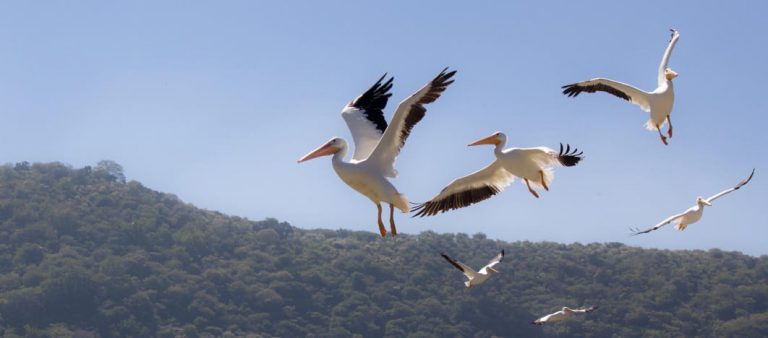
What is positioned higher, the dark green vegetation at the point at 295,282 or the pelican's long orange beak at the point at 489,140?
the dark green vegetation at the point at 295,282

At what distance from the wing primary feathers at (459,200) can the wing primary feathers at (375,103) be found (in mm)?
1355

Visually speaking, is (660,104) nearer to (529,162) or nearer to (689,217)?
(689,217)

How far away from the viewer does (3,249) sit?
6969cm

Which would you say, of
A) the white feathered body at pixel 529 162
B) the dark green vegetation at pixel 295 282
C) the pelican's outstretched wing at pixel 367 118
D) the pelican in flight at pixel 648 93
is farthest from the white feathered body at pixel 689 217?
the dark green vegetation at pixel 295 282

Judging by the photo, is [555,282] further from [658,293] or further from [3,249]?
[3,249]

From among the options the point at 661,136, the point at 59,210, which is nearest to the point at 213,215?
the point at 59,210

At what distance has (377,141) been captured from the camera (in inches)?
702

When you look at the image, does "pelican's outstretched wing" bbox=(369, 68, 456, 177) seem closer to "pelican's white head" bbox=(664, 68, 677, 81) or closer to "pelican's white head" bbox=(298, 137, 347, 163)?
"pelican's white head" bbox=(298, 137, 347, 163)

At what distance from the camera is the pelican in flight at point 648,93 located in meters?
19.5

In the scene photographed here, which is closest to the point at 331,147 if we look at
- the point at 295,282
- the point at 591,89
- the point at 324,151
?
the point at 324,151

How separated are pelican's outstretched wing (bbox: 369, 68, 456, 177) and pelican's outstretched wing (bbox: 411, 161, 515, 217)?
6.07 ft

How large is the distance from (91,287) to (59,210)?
1178 cm

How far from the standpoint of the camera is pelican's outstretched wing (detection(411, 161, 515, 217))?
18344 millimetres

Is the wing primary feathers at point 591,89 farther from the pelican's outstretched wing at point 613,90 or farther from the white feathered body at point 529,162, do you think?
the white feathered body at point 529,162
